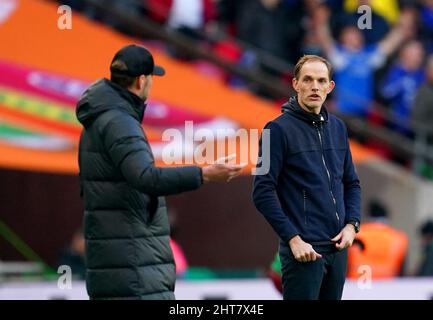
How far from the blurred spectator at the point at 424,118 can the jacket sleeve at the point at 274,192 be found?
7.61 m

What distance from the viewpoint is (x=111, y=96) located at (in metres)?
6.16

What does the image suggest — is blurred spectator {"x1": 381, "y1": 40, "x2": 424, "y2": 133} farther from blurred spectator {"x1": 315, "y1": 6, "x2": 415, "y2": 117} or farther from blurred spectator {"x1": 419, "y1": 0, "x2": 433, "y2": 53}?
blurred spectator {"x1": 419, "y1": 0, "x2": 433, "y2": 53}

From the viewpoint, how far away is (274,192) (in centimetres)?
603

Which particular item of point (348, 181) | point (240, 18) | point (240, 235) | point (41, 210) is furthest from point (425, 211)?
point (348, 181)

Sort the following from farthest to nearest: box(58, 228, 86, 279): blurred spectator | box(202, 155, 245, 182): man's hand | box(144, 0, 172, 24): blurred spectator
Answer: box(144, 0, 172, 24): blurred spectator, box(58, 228, 86, 279): blurred spectator, box(202, 155, 245, 182): man's hand

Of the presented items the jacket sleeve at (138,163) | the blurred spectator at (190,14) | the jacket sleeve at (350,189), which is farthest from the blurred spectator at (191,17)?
the jacket sleeve at (138,163)

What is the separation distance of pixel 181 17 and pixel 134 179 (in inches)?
299

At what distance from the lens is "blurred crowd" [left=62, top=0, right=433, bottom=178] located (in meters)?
13.3

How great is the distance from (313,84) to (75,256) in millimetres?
6105

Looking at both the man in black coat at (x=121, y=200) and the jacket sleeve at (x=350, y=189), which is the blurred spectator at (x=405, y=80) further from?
the man in black coat at (x=121, y=200)

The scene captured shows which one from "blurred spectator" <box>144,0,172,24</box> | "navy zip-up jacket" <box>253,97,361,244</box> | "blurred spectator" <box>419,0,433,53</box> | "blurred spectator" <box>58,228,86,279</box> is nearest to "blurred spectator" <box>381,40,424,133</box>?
"blurred spectator" <box>419,0,433,53</box>

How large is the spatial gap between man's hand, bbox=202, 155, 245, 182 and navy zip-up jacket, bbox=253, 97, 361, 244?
0.91ft

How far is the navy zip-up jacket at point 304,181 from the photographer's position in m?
6.03

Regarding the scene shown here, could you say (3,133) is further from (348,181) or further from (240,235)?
(348,181)
